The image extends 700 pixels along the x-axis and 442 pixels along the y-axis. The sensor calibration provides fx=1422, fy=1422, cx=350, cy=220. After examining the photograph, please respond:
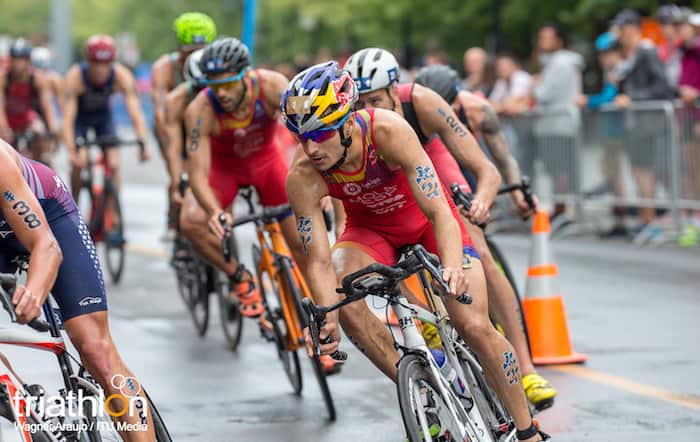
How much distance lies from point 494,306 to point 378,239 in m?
1.63

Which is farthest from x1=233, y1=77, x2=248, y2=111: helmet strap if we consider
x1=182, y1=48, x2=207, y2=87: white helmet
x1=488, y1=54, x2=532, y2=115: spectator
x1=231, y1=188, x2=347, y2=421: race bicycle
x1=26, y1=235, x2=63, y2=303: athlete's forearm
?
x1=488, y1=54, x2=532, y2=115: spectator

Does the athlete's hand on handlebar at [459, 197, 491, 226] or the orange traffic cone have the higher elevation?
the athlete's hand on handlebar at [459, 197, 491, 226]

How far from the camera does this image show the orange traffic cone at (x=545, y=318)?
9.43 meters

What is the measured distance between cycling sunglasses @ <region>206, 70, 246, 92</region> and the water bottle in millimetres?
3443

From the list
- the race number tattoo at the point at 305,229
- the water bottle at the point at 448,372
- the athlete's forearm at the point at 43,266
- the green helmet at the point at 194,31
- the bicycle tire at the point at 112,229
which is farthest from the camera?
the bicycle tire at the point at 112,229

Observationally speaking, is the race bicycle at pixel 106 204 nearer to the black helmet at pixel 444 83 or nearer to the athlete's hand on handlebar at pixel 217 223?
the athlete's hand on handlebar at pixel 217 223

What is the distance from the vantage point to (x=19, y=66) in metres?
17.1

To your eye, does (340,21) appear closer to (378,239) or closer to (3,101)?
(3,101)

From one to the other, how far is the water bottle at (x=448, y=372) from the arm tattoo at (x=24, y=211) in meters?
1.81

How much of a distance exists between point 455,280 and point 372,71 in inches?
74.1

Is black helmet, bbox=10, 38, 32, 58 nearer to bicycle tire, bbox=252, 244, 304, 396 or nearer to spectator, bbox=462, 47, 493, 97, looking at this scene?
spectator, bbox=462, 47, 493, 97

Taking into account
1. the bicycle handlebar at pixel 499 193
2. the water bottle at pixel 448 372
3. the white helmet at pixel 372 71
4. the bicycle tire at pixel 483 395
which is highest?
the white helmet at pixel 372 71

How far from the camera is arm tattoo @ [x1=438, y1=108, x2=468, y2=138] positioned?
7.58 metres

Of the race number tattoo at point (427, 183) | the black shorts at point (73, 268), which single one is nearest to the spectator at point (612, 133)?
the race number tattoo at point (427, 183)
